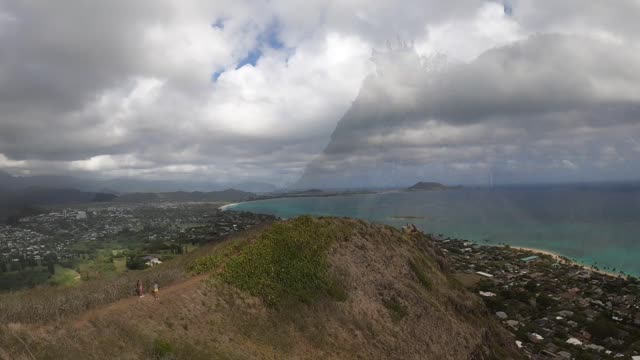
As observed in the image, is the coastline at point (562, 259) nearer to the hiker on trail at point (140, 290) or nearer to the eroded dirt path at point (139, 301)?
the eroded dirt path at point (139, 301)

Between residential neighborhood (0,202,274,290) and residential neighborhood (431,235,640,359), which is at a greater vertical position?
residential neighborhood (0,202,274,290)

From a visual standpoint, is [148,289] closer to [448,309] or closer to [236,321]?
[236,321]

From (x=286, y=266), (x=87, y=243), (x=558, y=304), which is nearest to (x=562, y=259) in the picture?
(x=558, y=304)

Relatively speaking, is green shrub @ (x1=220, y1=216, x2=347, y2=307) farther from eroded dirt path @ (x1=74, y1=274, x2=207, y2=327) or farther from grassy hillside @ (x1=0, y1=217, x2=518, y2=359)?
eroded dirt path @ (x1=74, y1=274, x2=207, y2=327)

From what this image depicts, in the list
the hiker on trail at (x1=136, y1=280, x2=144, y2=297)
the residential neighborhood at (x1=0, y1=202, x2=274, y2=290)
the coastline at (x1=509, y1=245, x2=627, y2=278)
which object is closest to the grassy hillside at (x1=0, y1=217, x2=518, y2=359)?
the hiker on trail at (x1=136, y1=280, x2=144, y2=297)

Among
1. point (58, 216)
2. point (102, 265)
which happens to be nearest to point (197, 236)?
point (102, 265)

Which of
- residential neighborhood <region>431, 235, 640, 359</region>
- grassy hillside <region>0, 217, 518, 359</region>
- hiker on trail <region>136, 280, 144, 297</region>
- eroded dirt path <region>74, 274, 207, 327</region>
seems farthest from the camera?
residential neighborhood <region>431, 235, 640, 359</region>

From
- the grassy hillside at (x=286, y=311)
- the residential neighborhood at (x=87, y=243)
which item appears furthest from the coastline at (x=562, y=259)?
the residential neighborhood at (x=87, y=243)
